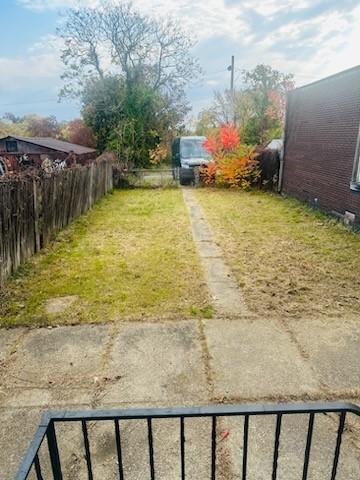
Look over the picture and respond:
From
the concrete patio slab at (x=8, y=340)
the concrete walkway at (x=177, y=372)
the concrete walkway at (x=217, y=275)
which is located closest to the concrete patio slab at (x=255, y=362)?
the concrete walkway at (x=177, y=372)

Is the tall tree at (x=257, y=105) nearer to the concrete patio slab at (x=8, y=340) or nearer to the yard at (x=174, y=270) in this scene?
the yard at (x=174, y=270)

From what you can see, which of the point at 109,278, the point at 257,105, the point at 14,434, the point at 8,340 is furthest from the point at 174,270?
the point at 257,105

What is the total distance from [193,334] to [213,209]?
6984 millimetres

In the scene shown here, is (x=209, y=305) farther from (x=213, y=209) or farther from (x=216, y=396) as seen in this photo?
(x=213, y=209)

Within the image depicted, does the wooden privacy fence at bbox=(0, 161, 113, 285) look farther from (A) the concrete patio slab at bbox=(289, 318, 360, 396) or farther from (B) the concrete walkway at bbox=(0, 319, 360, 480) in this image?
(A) the concrete patio slab at bbox=(289, 318, 360, 396)

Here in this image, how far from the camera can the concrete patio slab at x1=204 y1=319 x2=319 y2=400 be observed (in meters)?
2.69

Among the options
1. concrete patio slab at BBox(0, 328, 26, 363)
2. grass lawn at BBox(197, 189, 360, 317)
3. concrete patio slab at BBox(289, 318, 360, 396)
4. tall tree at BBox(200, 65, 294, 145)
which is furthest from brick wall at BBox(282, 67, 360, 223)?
tall tree at BBox(200, 65, 294, 145)

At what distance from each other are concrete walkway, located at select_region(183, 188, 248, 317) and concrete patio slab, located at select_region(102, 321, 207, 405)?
61cm

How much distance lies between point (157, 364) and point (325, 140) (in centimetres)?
840

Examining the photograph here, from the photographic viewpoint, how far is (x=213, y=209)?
10.1 m

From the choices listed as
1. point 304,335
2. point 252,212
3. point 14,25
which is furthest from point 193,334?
point 14,25

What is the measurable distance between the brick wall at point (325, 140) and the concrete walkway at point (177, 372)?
559 cm

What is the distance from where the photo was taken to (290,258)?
5.81 m

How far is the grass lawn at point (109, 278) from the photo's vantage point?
398 cm
